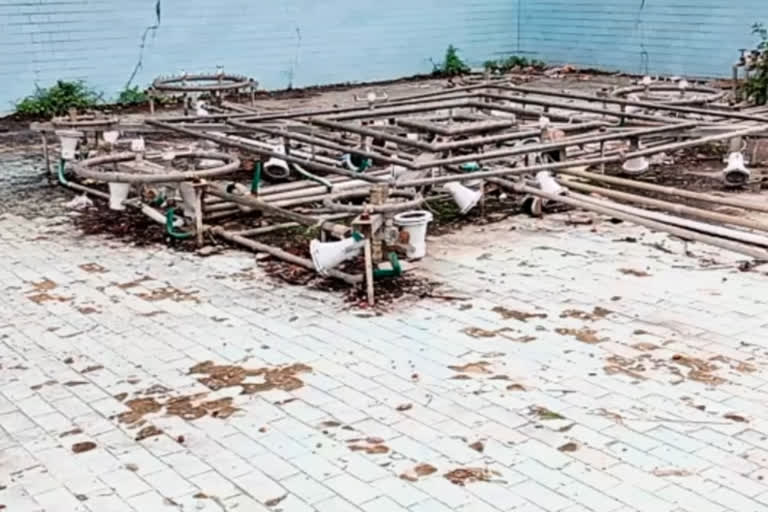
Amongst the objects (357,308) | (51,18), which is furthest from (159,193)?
(51,18)

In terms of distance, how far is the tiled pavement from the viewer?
3.45m

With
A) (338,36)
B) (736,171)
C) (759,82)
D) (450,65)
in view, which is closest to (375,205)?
(736,171)

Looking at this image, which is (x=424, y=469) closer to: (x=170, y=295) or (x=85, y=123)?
(x=170, y=295)

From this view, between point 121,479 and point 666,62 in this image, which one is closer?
point 121,479

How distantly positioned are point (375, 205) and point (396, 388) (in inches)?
55.9

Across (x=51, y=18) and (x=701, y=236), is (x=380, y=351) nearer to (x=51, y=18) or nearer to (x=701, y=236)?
→ (x=701, y=236)

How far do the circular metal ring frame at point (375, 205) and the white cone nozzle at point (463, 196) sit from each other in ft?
1.46

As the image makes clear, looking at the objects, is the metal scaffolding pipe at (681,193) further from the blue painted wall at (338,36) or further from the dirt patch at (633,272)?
the blue painted wall at (338,36)

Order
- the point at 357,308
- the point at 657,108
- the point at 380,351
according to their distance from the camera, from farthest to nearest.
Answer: the point at 657,108 → the point at 357,308 → the point at 380,351

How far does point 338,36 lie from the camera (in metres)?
15.1

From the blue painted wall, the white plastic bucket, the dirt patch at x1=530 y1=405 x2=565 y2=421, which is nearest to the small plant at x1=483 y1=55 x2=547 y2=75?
the blue painted wall

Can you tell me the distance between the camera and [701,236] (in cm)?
559

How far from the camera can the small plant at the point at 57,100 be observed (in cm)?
1270

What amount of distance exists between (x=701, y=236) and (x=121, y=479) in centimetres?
343
